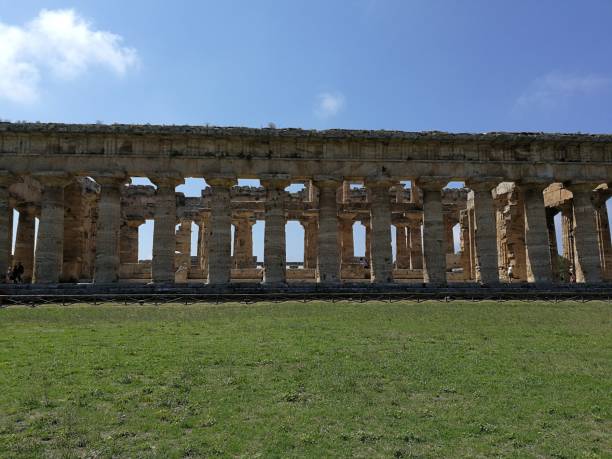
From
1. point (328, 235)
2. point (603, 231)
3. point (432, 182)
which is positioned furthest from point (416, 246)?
point (328, 235)

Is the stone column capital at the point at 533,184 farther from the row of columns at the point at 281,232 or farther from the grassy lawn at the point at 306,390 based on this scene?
the grassy lawn at the point at 306,390

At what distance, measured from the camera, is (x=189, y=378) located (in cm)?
946

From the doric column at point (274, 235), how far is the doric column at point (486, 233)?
11786 millimetres

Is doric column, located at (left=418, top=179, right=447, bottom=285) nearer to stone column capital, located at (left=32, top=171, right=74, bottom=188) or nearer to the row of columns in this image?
the row of columns

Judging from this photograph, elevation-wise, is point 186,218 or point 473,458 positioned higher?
point 186,218

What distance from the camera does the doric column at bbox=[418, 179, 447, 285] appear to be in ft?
98.3

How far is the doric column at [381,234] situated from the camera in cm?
2966

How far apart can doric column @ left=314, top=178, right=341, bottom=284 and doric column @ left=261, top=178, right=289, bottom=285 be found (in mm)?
2215

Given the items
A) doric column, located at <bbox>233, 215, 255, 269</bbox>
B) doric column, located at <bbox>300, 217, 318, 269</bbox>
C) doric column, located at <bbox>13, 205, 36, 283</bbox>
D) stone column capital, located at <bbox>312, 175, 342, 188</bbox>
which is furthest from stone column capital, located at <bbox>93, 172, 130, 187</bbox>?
doric column, located at <bbox>300, 217, 318, 269</bbox>

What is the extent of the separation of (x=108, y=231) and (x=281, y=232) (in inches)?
393

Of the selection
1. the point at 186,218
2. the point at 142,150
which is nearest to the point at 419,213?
the point at 186,218

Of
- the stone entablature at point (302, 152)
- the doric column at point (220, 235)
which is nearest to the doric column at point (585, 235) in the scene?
the stone entablature at point (302, 152)

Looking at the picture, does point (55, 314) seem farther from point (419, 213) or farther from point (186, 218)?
point (419, 213)

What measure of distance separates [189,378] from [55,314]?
466 inches
